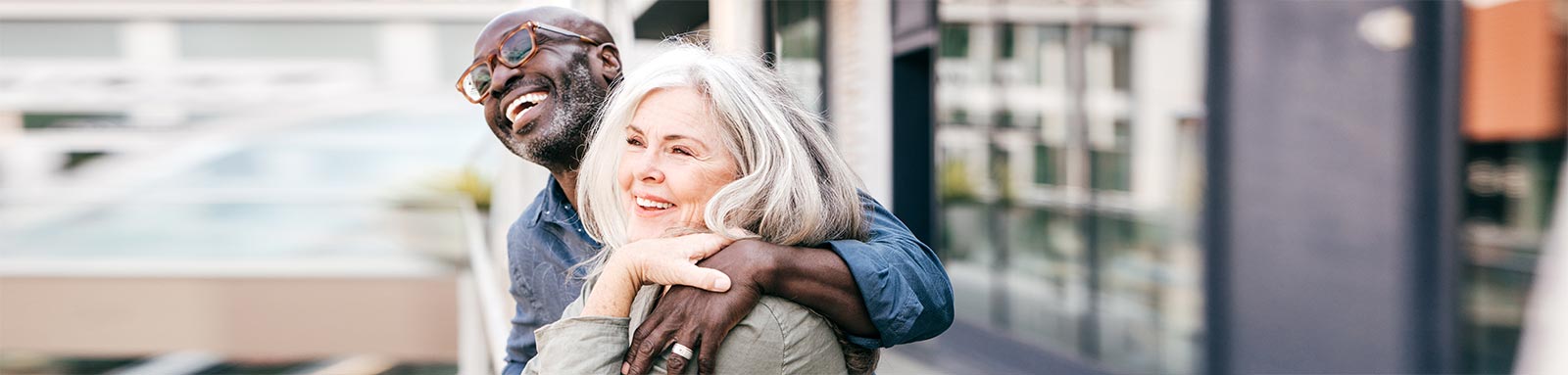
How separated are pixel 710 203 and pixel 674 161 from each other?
0.20 feet

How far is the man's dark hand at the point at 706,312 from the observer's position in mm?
981

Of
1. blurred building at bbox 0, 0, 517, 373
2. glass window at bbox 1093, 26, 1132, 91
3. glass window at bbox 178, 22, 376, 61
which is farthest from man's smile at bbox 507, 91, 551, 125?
glass window at bbox 178, 22, 376, 61

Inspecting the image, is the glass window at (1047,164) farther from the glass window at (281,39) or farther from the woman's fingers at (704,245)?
the glass window at (281,39)

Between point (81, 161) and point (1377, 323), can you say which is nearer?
point (1377, 323)

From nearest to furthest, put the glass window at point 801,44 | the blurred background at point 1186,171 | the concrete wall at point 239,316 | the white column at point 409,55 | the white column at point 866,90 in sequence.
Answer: the glass window at point 801,44 < the blurred background at point 1186,171 < the white column at point 866,90 < the concrete wall at point 239,316 < the white column at point 409,55

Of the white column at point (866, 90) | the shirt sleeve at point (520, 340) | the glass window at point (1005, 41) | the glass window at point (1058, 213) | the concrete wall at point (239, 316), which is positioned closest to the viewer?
the shirt sleeve at point (520, 340)

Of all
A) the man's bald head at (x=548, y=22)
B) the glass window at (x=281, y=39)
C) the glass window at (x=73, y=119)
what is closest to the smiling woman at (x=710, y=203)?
the man's bald head at (x=548, y=22)

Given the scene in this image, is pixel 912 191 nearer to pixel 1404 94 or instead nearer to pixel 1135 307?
pixel 1135 307

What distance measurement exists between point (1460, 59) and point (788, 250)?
6.52ft

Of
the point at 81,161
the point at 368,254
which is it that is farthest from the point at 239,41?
the point at 368,254

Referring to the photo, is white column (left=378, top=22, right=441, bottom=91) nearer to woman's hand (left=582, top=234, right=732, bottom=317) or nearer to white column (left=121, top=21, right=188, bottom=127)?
white column (left=121, top=21, right=188, bottom=127)

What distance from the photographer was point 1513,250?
2.27 m

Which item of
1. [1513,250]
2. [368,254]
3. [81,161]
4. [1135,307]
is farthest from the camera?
[81,161]

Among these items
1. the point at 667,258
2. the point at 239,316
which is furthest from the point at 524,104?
the point at 239,316
